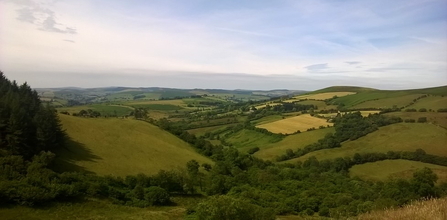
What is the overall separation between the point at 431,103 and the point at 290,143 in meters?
68.5

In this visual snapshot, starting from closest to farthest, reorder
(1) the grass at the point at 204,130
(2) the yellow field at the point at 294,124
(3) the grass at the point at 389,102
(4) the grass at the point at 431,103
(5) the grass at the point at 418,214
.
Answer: (5) the grass at the point at 418,214 → (4) the grass at the point at 431,103 → (2) the yellow field at the point at 294,124 → (1) the grass at the point at 204,130 → (3) the grass at the point at 389,102

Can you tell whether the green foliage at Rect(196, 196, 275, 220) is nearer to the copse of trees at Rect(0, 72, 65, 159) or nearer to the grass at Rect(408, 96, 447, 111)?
the copse of trees at Rect(0, 72, 65, 159)

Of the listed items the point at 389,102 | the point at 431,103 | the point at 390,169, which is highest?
the point at 431,103

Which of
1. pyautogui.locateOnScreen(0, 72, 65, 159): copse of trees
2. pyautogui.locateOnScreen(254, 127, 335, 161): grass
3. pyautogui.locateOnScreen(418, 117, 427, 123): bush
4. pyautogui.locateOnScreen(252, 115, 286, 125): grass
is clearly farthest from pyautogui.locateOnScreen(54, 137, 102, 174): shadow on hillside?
pyautogui.locateOnScreen(418, 117, 427, 123): bush

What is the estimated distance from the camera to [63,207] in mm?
44688

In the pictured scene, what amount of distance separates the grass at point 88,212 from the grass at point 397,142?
193ft

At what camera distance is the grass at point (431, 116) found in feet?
339

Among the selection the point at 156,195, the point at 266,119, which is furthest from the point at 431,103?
the point at 156,195

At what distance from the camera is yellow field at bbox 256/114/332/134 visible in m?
128

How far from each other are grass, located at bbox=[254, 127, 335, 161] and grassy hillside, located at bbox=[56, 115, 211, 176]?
1112 inches

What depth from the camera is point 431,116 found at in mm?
112312

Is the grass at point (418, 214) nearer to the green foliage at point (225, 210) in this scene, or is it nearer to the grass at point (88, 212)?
the green foliage at point (225, 210)

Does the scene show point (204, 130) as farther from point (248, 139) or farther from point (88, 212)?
point (88, 212)

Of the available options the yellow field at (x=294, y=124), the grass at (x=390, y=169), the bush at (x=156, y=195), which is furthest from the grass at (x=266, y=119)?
the bush at (x=156, y=195)
